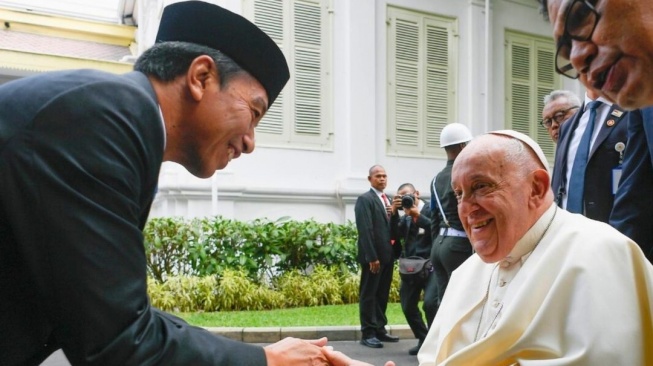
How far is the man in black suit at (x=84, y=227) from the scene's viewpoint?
1.43m

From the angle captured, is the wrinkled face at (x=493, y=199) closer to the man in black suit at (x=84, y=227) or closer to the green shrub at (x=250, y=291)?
the man in black suit at (x=84, y=227)

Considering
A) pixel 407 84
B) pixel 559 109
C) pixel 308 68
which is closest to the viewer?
pixel 559 109

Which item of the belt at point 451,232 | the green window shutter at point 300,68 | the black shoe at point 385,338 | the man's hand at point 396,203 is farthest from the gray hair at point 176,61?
the green window shutter at point 300,68

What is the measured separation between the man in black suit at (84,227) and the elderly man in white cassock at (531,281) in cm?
89

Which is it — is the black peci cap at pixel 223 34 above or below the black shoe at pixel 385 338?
above

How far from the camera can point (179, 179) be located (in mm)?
12602

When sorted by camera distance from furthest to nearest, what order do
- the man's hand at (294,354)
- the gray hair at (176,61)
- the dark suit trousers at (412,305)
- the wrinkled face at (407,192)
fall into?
the wrinkled face at (407,192), the dark suit trousers at (412,305), the gray hair at (176,61), the man's hand at (294,354)

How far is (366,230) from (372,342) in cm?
126

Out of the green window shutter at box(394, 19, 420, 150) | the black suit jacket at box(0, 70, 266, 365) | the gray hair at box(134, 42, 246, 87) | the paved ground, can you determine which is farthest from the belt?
the green window shutter at box(394, 19, 420, 150)

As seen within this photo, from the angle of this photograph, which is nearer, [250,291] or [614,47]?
[614,47]

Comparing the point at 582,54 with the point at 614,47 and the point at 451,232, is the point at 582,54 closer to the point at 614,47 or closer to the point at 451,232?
the point at 614,47

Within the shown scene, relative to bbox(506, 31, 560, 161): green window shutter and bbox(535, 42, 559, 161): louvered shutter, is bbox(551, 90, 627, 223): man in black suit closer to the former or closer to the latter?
bbox(506, 31, 560, 161): green window shutter

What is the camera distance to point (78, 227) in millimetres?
1431

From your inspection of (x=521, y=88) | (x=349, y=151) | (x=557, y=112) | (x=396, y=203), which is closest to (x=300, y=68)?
(x=349, y=151)
